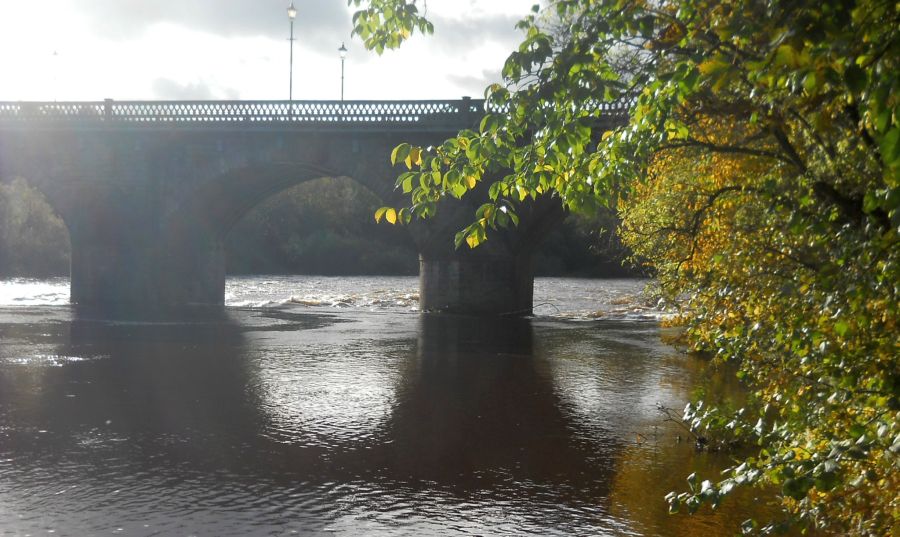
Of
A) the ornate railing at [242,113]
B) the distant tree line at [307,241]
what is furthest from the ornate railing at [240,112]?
the distant tree line at [307,241]

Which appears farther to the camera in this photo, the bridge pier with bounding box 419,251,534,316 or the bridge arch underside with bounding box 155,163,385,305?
the bridge arch underside with bounding box 155,163,385,305

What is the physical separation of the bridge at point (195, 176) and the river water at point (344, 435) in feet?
21.3

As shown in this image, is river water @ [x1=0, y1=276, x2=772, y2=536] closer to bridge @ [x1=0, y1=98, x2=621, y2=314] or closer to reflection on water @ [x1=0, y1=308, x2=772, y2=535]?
reflection on water @ [x1=0, y1=308, x2=772, y2=535]

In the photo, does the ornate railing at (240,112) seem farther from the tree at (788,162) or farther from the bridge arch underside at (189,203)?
Result: the tree at (788,162)

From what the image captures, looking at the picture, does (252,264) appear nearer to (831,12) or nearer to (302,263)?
(302,263)

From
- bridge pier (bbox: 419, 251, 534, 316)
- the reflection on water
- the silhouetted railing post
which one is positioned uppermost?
the silhouetted railing post

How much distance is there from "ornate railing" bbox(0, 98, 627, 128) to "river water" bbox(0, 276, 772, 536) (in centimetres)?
823

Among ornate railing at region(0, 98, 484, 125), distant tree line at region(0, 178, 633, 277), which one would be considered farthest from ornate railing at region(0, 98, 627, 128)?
distant tree line at region(0, 178, 633, 277)

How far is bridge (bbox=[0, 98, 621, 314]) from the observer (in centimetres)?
3127

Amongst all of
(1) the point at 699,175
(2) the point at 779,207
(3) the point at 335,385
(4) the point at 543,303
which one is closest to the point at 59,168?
(4) the point at 543,303

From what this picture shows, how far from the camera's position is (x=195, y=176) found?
3406cm

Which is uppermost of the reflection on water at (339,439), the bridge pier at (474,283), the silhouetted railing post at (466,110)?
the silhouetted railing post at (466,110)

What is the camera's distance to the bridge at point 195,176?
31266 millimetres

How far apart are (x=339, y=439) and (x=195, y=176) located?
79.7 ft
